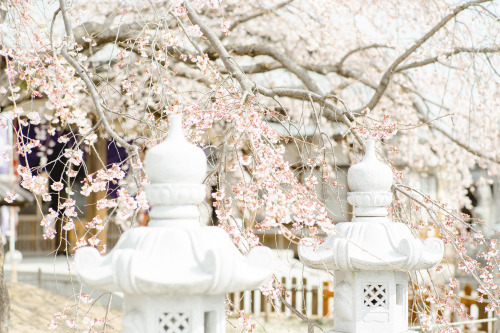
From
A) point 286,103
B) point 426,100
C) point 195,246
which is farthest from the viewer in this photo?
point 286,103

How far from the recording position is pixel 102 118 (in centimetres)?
359

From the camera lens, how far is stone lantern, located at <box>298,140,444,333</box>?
3.03m

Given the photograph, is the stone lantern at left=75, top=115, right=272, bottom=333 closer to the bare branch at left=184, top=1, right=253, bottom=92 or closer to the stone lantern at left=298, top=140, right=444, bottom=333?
the stone lantern at left=298, top=140, right=444, bottom=333

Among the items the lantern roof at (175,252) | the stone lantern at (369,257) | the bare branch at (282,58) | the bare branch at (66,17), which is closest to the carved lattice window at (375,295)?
the stone lantern at (369,257)

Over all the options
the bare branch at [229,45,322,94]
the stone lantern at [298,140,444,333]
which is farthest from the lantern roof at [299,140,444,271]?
the bare branch at [229,45,322,94]

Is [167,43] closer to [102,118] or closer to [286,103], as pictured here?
[102,118]

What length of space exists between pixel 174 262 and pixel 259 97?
5173 mm

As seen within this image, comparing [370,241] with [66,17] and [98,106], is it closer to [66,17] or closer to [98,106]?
[98,106]

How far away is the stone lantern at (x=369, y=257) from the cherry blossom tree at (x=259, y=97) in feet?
0.93

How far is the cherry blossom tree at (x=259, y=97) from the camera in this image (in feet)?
12.3

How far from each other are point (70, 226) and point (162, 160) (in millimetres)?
1902

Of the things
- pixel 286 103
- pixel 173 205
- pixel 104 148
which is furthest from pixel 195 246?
pixel 104 148

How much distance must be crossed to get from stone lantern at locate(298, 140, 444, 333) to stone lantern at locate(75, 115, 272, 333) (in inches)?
37.7

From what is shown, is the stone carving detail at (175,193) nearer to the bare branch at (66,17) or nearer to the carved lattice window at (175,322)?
the carved lattice window at (175,322)
